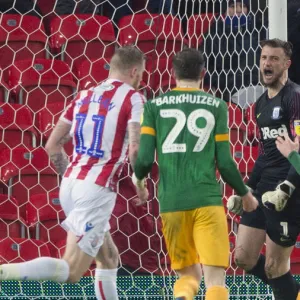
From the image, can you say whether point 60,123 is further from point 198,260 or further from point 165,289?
point 165,289

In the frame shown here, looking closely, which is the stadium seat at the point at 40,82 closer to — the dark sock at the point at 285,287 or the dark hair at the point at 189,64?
the dark sock at the point at 285,287

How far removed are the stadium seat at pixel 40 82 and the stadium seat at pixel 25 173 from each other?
64cm

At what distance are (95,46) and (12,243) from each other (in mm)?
2275

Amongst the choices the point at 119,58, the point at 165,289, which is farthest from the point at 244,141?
the point at 119,58

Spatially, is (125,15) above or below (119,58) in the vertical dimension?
above

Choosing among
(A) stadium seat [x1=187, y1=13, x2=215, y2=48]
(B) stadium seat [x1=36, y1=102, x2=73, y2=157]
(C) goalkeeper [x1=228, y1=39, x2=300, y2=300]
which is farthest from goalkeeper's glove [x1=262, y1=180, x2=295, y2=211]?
(A) stadium seat [x1=187, y1=13, x2=215, y2=48]

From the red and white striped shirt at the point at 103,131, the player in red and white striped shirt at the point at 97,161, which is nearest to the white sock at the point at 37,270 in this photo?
the player in red and white striped shirt at the point at 97,161

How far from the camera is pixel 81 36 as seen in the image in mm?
8758

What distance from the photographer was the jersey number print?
17.7 feet

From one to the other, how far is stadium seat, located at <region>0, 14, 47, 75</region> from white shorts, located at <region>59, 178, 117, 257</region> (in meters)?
3.03

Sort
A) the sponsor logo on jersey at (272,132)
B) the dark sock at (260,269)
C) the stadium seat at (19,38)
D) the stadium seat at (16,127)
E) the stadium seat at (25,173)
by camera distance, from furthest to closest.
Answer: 1. the stadium seat at (19,38)
2. the stadium seat at (16,127)
3. the stadium seat at (25,173)
4. the dark sock at (260,269)
5. the sponsor logo on jersey at (272,132)

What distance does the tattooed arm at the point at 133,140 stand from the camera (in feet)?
Result: 18.4

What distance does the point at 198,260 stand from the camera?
567 cm

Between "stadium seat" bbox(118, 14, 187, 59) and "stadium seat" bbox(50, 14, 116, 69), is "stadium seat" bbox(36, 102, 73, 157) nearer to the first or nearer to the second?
"stadium seat" bbox(50, 14, 116, 69)
